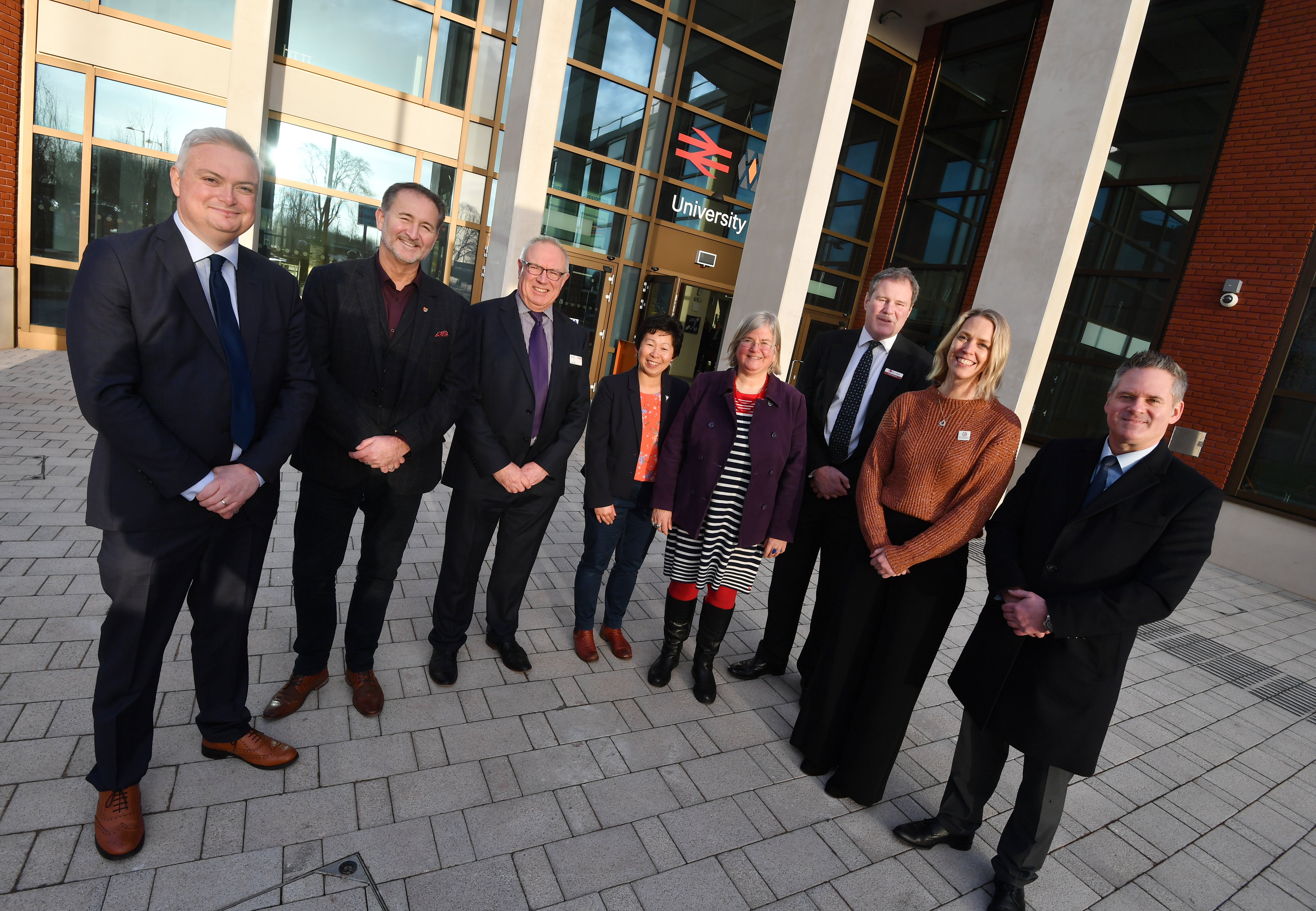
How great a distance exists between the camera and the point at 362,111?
9.05 m

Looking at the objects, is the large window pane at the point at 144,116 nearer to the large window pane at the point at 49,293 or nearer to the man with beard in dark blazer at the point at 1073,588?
the large window pane at the point at 49,293

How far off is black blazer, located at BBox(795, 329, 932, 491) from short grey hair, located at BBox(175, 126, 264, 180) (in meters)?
2.44

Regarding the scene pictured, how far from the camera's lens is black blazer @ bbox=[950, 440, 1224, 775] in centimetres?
206

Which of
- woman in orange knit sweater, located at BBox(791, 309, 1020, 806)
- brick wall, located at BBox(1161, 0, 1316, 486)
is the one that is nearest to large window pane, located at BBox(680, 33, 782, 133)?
brick wall, located at BBox(1161, 0, 1316, 486)

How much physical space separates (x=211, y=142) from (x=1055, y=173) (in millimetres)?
7315

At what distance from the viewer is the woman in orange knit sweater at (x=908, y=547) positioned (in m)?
2.49

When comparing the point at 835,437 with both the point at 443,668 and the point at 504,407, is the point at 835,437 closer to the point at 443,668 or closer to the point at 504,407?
the point at 504,407

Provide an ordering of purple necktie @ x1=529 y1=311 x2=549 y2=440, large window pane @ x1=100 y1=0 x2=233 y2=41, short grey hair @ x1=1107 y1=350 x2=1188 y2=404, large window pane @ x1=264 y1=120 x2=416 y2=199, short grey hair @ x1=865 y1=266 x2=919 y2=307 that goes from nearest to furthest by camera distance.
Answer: short grey hair @ x1=1107 y1=350 x2=1188 y2=404, purple necktie @ x1=529 y1=311 x2=549 y2=440, short grey hair @ x1=865 y1=266 x2=919 y2=307, large window pane @ x1=100 y1=0 x2=233 y2=41, large window pane @ x1=264 y1=120 x2=416 y2=199

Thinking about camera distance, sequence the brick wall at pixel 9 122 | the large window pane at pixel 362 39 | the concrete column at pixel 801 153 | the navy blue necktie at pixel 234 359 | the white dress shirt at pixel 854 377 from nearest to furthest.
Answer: the navy blue necktie at pixel 234 359 < the white dress shirt at pixel 854 377 < the concrete column at pixel 801 153 < the brick wall at pixel 9 122 < the large window pane at pixel 362 39

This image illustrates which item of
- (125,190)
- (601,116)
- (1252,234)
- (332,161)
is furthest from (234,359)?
(1252,234)

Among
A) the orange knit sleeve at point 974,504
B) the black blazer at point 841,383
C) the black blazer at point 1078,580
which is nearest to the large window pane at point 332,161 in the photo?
the black blazer at point 841,383

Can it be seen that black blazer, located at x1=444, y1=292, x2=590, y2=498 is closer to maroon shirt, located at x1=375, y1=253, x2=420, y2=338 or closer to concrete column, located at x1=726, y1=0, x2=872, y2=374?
maroon shirt, located at x1=375, y1=253, x2=420, y2=338

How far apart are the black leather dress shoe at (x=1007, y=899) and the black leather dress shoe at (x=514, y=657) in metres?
2.16

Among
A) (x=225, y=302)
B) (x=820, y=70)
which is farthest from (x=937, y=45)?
(x=225, y=302)
